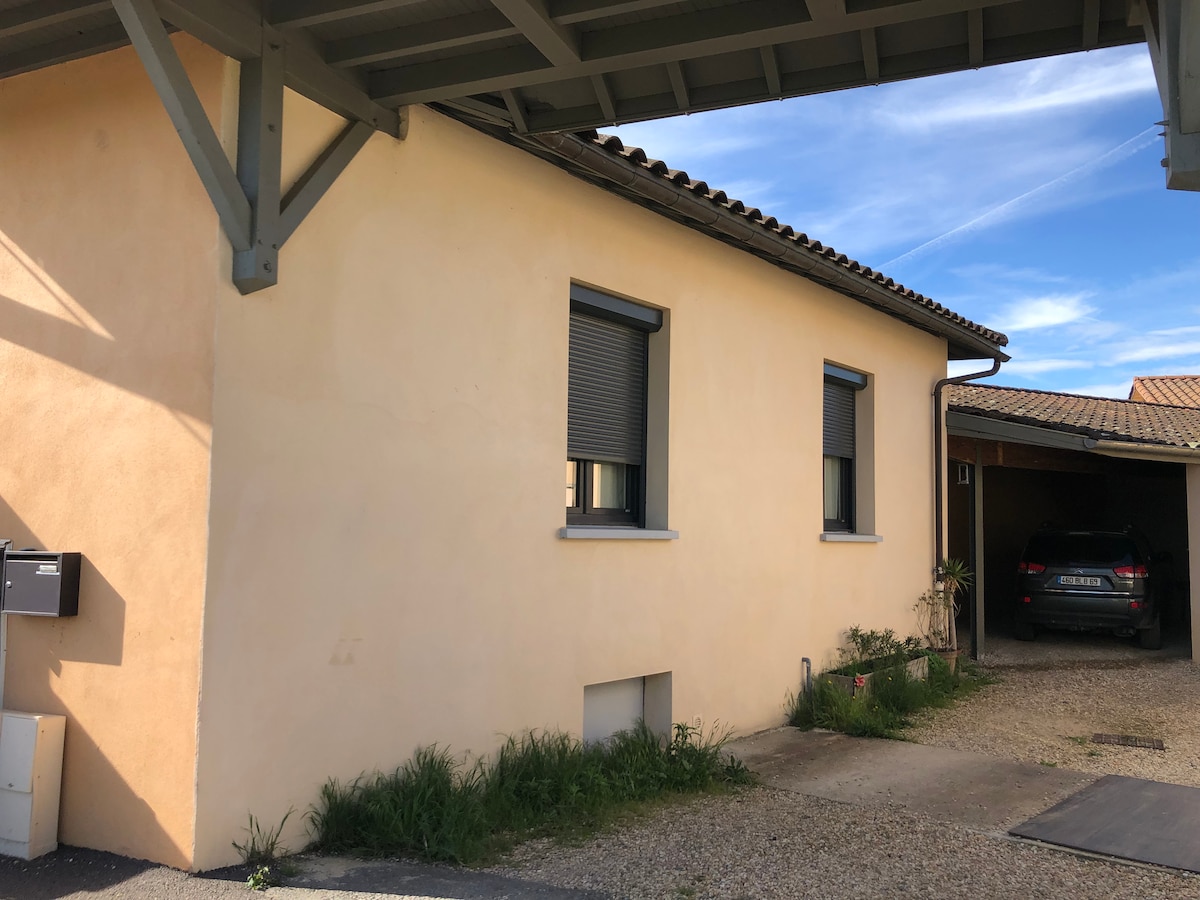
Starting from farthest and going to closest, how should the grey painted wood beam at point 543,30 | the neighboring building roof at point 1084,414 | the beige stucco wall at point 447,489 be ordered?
the neighboring building roof at point 1084,414
the beige stucco wall at point 447,489
the grey painted wood beam at point 543,30

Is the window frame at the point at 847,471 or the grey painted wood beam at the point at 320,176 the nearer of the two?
the grey painted wood beam at the point at 320,176

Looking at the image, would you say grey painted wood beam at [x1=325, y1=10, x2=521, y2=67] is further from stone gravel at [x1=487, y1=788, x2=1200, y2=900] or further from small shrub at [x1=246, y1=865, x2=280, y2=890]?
stone gravel at [x1=487, y1=788, x2=1200, y2=900]

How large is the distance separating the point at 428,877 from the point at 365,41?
373cm

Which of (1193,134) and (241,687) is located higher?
(1193,134)

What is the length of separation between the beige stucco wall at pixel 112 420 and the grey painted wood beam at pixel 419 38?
1.92ft

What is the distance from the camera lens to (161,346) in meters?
4.31

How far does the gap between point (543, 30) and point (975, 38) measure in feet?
5.88

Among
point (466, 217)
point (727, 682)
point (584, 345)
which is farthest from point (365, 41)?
point (727, 682)

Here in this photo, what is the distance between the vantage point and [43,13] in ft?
13.8

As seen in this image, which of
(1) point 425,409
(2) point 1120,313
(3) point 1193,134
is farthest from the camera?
(2) point 1120,313

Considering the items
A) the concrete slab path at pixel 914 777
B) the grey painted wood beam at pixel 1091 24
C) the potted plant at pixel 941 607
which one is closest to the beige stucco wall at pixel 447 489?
the concrete slab path at pixel 914 777

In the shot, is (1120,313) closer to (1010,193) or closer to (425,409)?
(1010,193)

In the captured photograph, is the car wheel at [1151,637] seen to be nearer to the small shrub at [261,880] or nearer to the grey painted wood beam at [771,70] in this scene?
the grey painted wood beam at [771,70]

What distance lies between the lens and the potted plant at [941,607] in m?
11.4
